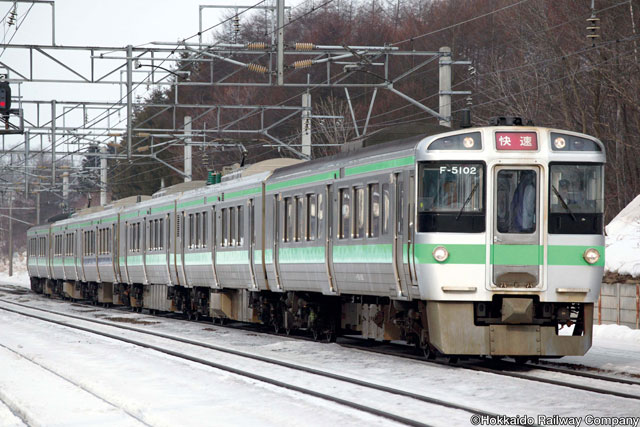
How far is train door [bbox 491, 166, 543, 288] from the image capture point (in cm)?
Answer: 1508

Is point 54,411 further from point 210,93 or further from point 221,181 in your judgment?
point 210,93

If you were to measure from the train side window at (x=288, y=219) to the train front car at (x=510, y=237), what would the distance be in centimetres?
597

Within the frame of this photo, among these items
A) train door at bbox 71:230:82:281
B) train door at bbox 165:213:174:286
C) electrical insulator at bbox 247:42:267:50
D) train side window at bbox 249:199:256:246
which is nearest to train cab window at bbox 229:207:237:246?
train side window at bbox 249:199:256:246

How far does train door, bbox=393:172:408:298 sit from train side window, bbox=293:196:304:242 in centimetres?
433

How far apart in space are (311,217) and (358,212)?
2.23m

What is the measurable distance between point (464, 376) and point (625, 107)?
26073 millimetres

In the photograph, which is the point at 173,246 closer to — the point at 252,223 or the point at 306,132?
the point at 252,223

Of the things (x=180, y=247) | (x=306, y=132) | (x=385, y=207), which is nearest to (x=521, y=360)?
(x=385, y=207)

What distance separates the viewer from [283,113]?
75375 millimetres

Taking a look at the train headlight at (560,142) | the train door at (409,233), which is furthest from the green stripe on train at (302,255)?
the train headlight at (560,142)

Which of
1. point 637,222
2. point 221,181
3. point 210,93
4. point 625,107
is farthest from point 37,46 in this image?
point 210,93

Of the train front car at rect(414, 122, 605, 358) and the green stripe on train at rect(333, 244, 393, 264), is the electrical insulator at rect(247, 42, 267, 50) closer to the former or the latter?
the green stripe on train at rect(333, 244, 393, 264)

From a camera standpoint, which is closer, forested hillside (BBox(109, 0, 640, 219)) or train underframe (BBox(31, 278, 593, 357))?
train underframe (BBox(31, 278, 593, 357))

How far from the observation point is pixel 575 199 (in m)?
15.3
